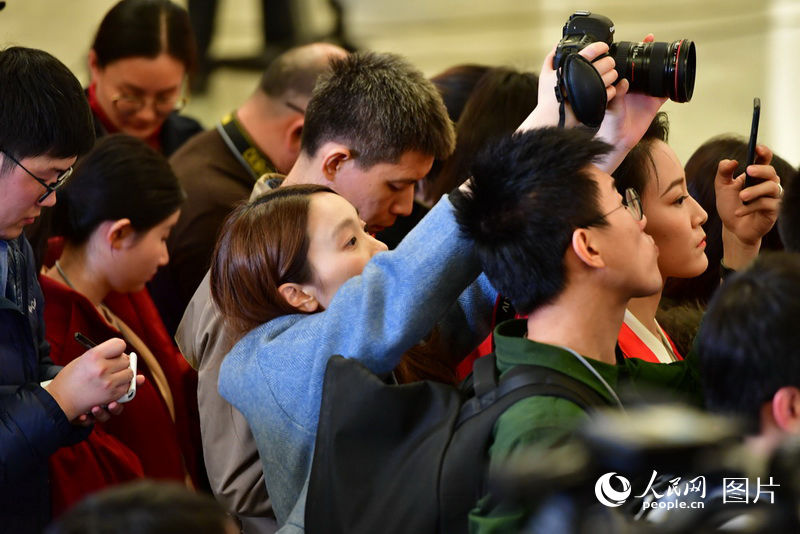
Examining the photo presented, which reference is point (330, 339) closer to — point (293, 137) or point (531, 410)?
point (531, 410)

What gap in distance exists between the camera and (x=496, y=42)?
613 centimetres

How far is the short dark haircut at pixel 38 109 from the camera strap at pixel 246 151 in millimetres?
1083

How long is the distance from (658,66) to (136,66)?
62.9 inches

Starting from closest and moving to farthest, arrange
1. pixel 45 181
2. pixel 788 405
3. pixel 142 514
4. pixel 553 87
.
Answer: pixel 142 514
pixel 788 405
pixel 553 87
pixel 45 181

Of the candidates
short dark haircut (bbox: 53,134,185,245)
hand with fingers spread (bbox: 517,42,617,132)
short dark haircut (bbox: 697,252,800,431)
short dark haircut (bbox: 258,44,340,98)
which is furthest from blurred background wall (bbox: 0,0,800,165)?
short dark haircut (bbox: 697,252,800,431)

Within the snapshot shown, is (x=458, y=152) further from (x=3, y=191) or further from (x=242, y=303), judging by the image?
Result: (x=3, y=191)

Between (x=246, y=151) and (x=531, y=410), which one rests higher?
(x=531, y=410)

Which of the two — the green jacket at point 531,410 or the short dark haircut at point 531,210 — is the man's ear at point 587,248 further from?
the green jacket at point 531,410

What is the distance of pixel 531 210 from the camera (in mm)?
1437

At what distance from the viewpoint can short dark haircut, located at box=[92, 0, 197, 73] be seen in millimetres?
2889

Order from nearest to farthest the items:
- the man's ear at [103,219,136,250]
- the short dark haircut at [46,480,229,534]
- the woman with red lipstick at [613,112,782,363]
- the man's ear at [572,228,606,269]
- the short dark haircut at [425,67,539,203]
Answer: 1. the short dark haircut at [46,480,229,534]
2. the man's ear at [572,228,606,269]
3. the woman with red lipstick at [613,112,782,363]
4. the man's ear at [103,219,136,250]
5. the short dark haircut at [425,67,539,203]

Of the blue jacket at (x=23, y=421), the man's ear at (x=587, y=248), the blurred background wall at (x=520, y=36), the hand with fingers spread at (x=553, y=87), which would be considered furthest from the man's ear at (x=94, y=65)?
the blurred background wall at (x=520, y=36)

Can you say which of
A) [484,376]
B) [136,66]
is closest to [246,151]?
[136,66]

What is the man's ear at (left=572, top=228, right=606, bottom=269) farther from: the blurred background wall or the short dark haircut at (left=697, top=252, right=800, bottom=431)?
the blurred background wall
